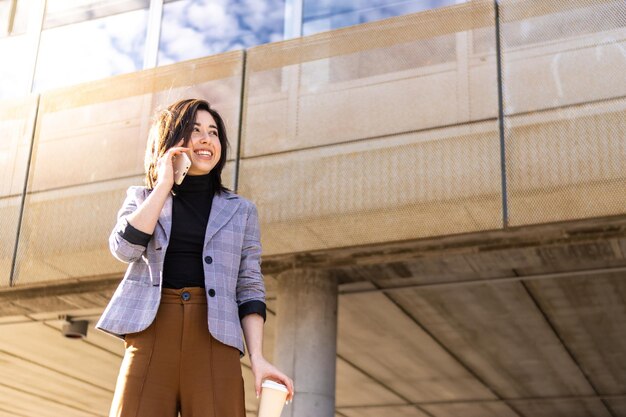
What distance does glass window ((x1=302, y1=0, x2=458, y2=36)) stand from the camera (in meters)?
7.86

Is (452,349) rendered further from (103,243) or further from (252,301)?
(252,301)

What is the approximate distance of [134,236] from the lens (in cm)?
254

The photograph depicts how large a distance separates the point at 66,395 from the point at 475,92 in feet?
33.3

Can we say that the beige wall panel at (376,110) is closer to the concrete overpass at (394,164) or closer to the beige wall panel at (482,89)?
the concrete overpass at (394,164)

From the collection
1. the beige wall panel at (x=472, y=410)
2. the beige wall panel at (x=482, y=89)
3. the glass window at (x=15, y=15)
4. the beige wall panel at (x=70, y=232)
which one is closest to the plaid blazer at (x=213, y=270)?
the beige wall panel at (x=482, y=89)

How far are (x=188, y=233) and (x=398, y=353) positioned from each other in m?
9.20

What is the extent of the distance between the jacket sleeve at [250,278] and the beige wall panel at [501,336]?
676 centimetres

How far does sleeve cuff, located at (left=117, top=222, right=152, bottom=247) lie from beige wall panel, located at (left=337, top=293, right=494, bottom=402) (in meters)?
7.15

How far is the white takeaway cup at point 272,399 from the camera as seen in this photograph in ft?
7.69

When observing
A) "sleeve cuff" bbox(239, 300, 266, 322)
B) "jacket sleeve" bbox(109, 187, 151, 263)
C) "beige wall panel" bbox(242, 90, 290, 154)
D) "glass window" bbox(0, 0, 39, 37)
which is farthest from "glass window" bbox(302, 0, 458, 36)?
"jacket sleeve" bbox(109, 187, 151, 263)

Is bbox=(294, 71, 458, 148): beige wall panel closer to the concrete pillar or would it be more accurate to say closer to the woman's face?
the concrete pillar

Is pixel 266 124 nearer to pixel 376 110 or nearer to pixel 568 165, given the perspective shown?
pixel 376 110

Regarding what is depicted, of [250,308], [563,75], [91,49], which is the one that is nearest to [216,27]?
[91,49]

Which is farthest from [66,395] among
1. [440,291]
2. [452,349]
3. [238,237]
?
[238,237]
